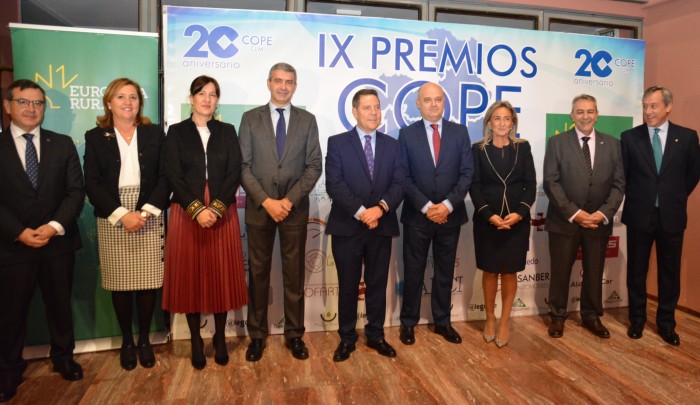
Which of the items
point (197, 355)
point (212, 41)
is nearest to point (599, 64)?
point (212, 41)

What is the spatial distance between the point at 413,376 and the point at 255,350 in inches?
42.2

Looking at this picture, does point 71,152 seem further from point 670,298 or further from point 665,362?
point 670,298

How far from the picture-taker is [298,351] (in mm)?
3234

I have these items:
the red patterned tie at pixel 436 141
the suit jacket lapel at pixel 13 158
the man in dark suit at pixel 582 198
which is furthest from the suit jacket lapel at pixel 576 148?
the suit jacket lapel at pixel 13 158

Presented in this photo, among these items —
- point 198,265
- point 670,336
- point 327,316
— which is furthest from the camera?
point 327,316

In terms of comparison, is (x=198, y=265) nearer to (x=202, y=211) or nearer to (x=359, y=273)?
(x=202, y=211)

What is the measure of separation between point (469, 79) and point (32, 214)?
330cm

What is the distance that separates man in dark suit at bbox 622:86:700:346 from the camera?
3521mm

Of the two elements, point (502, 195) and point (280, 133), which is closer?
point (280, 133)

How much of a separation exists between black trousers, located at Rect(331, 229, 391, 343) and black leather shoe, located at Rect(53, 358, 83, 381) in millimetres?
1671

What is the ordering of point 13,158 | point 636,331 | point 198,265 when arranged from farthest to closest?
1. point 636,331
2. point 198,265
3. point 13,158

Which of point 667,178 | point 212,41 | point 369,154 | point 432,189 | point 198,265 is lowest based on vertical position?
point 198,265

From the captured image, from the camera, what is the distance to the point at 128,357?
3.08m

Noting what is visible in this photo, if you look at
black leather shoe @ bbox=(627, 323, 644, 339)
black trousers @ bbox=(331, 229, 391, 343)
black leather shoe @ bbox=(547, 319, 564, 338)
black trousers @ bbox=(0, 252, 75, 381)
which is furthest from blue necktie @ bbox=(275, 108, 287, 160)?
black leather shoe @ bbox=(627, 323, 644, 339)
